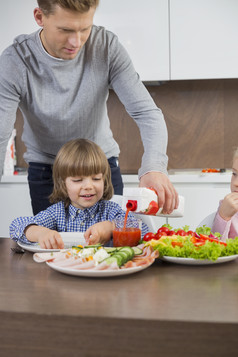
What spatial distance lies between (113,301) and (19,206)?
2.36 meters

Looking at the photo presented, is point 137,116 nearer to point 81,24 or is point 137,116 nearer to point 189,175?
point 81,24

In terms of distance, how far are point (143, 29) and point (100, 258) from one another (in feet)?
7.78

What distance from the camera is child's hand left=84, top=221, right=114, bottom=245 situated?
1.44 meters

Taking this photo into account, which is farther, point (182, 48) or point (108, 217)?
point (182, 48)

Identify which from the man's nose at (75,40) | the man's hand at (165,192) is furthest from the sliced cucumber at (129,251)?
the man's nose at (75,40)

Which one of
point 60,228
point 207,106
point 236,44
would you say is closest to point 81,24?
point 60,228

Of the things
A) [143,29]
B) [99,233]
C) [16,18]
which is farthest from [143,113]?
[16,18]

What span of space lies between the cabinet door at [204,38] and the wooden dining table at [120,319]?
236 cm

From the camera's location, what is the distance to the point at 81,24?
1.56 meters

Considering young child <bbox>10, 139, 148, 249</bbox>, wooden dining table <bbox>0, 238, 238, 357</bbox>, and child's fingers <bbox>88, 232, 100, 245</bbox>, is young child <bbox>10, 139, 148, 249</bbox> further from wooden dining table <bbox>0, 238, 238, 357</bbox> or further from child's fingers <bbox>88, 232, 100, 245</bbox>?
wooden dining table <bbox>0, 238, 238, 357</bbox>

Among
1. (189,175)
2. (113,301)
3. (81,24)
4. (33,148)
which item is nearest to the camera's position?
(113,301)

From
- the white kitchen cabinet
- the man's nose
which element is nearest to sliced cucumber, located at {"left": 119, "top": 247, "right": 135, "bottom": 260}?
the man's nose

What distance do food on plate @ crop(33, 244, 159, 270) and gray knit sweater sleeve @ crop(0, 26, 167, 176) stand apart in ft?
2.10

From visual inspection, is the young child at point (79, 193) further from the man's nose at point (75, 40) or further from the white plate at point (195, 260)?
the white plate at point (195, 260)
